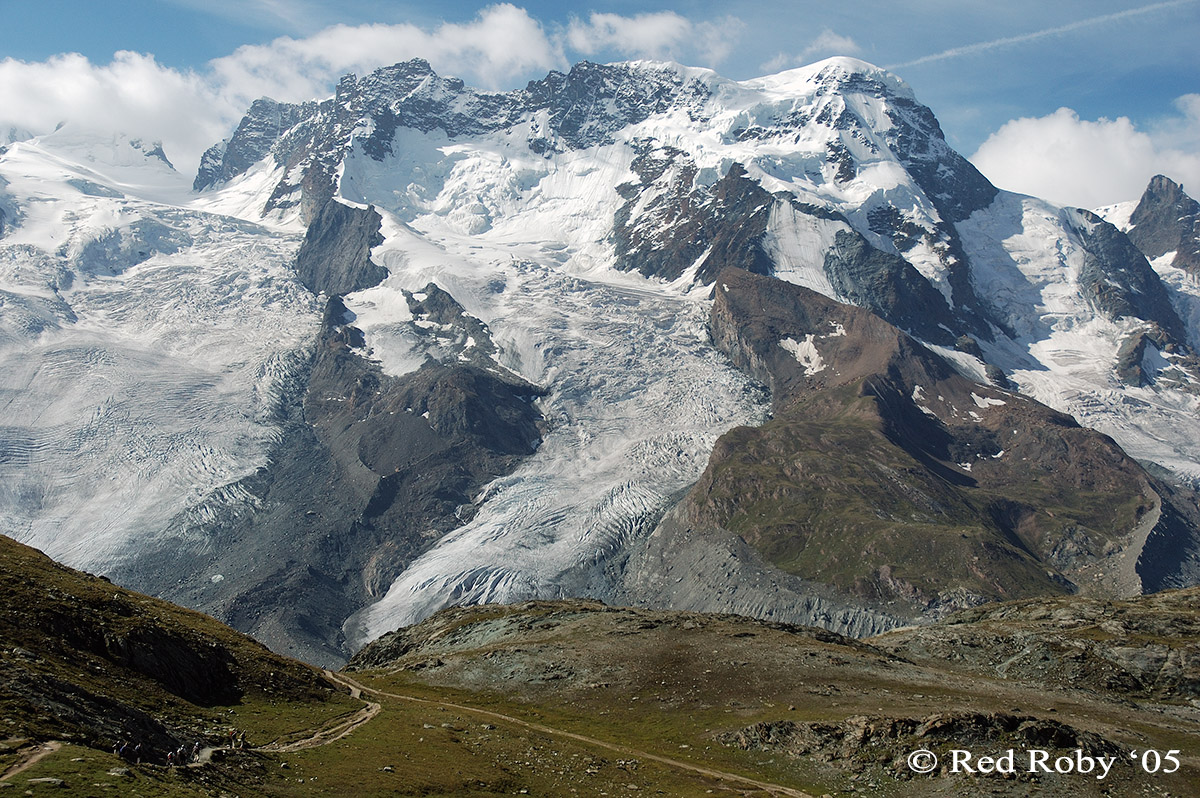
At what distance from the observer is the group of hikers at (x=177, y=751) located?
1770 inches

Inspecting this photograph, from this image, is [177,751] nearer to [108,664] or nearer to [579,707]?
[108,664]

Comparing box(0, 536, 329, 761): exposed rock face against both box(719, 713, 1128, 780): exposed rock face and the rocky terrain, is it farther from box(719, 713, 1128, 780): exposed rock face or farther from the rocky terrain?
box(719, 713, 1128, 780): exposed rock face

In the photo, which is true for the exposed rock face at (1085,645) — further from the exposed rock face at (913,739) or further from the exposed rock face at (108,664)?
the exposed rock face at (108,664)

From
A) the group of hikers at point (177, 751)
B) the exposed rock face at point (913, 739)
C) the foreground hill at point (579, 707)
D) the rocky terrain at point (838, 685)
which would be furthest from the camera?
the rocky terrain at point (838, 685)

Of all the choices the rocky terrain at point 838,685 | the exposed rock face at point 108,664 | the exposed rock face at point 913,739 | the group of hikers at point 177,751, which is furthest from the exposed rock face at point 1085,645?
the group of hikers at point 177,751

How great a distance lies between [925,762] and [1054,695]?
33.3 meters

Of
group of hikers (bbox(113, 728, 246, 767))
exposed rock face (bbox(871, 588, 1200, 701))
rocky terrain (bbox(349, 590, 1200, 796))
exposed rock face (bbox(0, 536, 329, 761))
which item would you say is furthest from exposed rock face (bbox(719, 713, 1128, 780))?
exposed rock face (bbox(0, 536, 329, 761))

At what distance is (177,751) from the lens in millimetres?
49438

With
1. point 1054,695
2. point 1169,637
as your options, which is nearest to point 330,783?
point 1054,695

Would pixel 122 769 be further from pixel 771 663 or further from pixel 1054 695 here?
pixel 1054 695

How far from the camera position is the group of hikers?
4497 cm

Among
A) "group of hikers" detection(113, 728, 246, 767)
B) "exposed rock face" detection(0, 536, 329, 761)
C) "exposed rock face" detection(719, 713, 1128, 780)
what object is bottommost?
"exposed rock face" detection(719, 713, 1128, 780)

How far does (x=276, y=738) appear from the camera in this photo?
6312 cm

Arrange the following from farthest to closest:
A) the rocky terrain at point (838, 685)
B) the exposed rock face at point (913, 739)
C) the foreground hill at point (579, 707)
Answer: the rocky terrain at point (838, 685)
the exposed rock face at point (913, 739)
the foreground hill at point (579, 707)
